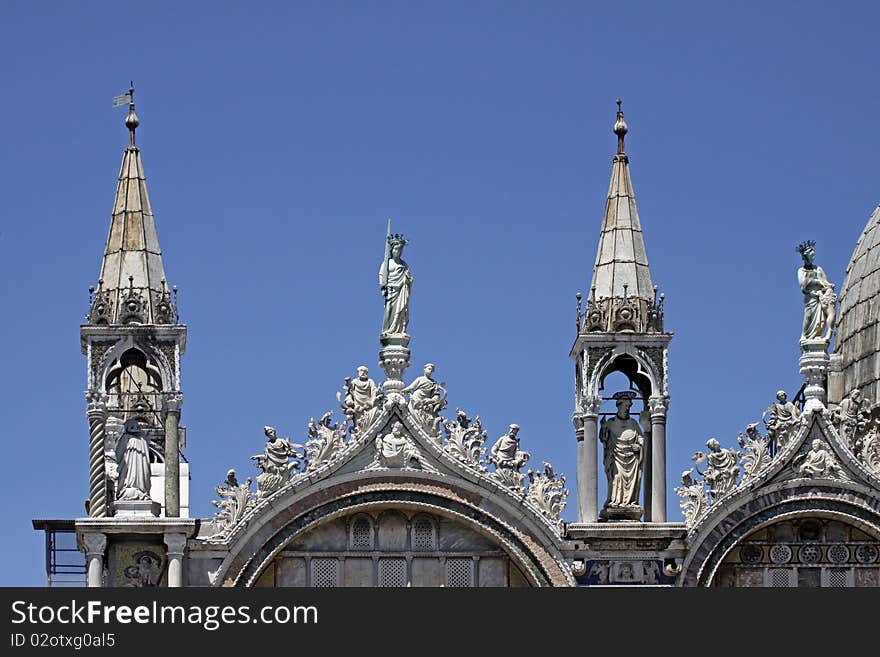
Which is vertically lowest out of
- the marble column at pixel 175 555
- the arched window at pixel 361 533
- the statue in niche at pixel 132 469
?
the marble column at pixel 175 555

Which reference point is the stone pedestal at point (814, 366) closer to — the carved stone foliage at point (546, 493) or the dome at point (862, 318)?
the carved stone foliage at point (546, 493)

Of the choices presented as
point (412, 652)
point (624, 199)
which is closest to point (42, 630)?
point (412, 652)

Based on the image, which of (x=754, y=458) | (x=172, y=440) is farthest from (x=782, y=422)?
(x=172, y=440)

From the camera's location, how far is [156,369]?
62.0 meters

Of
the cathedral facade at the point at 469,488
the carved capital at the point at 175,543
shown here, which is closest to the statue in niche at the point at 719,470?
the cathedral facade at the point at 469,488

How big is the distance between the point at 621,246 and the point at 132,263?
23.8 ft

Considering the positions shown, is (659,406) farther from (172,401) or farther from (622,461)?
(172,401)

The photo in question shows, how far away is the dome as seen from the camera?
233ft

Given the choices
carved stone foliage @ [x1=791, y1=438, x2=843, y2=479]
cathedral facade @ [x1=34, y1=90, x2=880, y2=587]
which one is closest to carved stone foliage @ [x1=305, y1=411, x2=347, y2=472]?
cathedral facade @ [x1=34, y1=90, x2=880, y2=587]

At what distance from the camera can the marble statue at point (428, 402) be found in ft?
201

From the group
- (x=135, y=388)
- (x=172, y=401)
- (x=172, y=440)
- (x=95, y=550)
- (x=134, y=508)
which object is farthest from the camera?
(x=135, y=388)

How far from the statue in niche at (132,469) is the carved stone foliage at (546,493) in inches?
220

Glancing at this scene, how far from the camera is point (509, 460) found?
61.3 m

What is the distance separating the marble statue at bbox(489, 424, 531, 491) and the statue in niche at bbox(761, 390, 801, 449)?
141 inches
